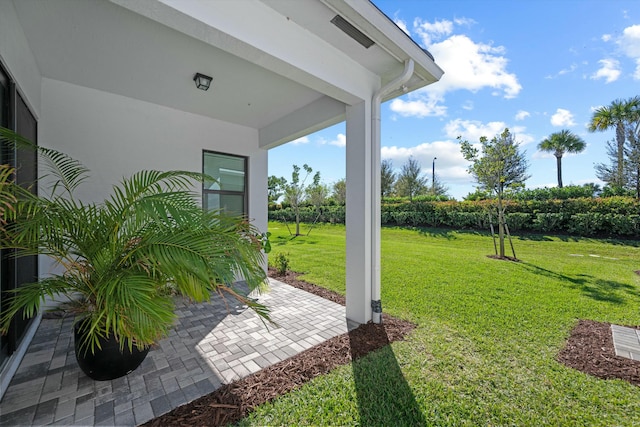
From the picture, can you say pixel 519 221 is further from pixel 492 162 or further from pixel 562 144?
pixel 562 144

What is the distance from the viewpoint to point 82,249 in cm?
195

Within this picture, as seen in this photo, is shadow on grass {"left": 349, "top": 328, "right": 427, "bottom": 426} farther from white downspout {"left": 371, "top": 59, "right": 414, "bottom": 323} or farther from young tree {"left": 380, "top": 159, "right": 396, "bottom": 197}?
young tree {"left": 380, "top": 159, "right": 396, "bottom": 197}

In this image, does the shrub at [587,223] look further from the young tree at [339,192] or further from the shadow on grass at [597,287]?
the young tree at [339,192]

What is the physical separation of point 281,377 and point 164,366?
3.90ft

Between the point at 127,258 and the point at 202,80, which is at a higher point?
the point at 202,80

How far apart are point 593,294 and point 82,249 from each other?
7.35 metres

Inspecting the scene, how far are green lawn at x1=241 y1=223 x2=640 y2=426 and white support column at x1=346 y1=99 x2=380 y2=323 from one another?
2.64 feet

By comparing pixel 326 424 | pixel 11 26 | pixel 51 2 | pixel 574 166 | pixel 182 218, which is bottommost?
pixel 326 424

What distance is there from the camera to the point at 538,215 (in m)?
11.3

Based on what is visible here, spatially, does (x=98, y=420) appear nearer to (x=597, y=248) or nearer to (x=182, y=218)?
(x=182, y=218)

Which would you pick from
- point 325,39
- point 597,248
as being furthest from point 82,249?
point 597,248

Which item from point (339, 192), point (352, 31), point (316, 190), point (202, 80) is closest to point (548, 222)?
point (316, 190)

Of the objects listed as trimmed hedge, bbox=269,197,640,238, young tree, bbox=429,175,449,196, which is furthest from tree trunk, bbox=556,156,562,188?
trimmed hedge, bbox=269,197,640,238

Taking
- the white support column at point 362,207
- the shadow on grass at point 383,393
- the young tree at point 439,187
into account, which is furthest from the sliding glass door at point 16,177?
the young tree at point 439,187
